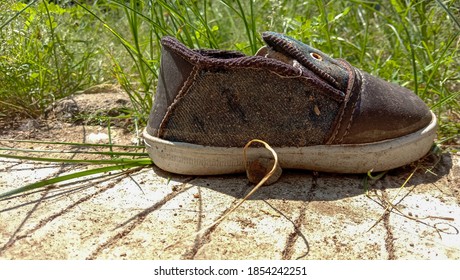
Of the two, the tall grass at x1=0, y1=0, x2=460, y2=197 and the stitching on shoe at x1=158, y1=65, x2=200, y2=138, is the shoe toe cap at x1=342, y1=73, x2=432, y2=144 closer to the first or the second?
the tall grass at x1=0, y1=0, x2=460, y2=197

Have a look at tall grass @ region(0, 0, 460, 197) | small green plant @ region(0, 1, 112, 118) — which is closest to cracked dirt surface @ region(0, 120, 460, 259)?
tall grass @ region(0, 0, 460, 197)

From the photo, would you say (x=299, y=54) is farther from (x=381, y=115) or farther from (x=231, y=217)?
(x=231, y=217)

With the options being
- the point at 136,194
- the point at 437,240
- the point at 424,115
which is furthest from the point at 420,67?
the point at 136,194

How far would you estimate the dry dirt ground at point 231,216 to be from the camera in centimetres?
155

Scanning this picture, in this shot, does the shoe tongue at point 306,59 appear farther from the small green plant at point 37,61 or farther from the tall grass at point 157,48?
the small green plant at point 37,61

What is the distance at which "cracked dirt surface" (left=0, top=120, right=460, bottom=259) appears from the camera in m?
1.55

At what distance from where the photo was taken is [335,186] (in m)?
1.98

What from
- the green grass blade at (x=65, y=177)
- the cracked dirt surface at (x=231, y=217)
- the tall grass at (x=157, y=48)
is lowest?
the cracked dirt surface at (x=231, y=217)

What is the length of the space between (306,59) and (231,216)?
0.62 meters

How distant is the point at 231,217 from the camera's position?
172 cm

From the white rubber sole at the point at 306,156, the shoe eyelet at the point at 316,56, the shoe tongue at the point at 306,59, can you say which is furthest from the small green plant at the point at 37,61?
the shoe eyelet at the point at 316,56

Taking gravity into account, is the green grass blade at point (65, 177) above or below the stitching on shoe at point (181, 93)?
below

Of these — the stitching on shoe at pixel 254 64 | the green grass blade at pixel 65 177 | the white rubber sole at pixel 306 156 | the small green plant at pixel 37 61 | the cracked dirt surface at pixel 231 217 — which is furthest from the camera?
the small green plant at pixel 37 61

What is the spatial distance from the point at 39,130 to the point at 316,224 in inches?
59.0
